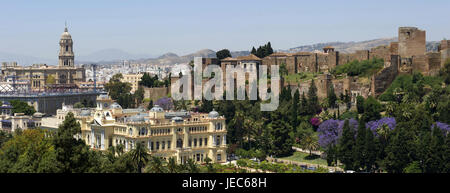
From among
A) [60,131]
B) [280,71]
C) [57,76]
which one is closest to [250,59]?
[280,71]

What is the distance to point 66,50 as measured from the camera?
111 meters

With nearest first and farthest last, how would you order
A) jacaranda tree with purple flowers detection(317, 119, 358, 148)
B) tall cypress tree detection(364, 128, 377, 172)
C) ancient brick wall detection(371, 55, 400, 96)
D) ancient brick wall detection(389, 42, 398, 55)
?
tall cypress tree detection(364, 128, 377, 172)
jacaranda tree with purple flowers detection(317, 119, 358, 148)
ancient brick wall detection(371, 55, 400, 96)
ancient brick wall detection(389, 42, 398, 55)

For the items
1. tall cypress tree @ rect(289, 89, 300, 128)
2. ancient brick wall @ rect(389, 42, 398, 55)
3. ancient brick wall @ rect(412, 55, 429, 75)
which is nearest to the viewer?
tall cypress tree @ rect(289, 89, 300, 128)

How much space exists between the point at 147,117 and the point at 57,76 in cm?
6819

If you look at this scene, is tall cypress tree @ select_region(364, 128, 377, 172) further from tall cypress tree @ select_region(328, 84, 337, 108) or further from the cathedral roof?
the cathedral roof

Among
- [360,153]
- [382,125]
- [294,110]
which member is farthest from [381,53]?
[360,153]

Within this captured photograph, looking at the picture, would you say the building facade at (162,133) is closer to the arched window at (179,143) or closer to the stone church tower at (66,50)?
the arched window at (179,143)

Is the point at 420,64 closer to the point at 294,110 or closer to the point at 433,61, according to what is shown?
the point at 433,61

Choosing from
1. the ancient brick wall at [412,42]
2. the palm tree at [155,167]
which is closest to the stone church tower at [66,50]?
the ancient brick wall at [412,42]

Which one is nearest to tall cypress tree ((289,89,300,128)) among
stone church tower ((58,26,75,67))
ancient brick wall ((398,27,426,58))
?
ancient brick wall ((398,27,426,58))

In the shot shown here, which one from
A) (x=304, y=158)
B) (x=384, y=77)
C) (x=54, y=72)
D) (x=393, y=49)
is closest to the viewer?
(x=304, y=158)

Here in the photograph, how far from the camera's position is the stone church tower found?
110 metres

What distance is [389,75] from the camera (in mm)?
53938
